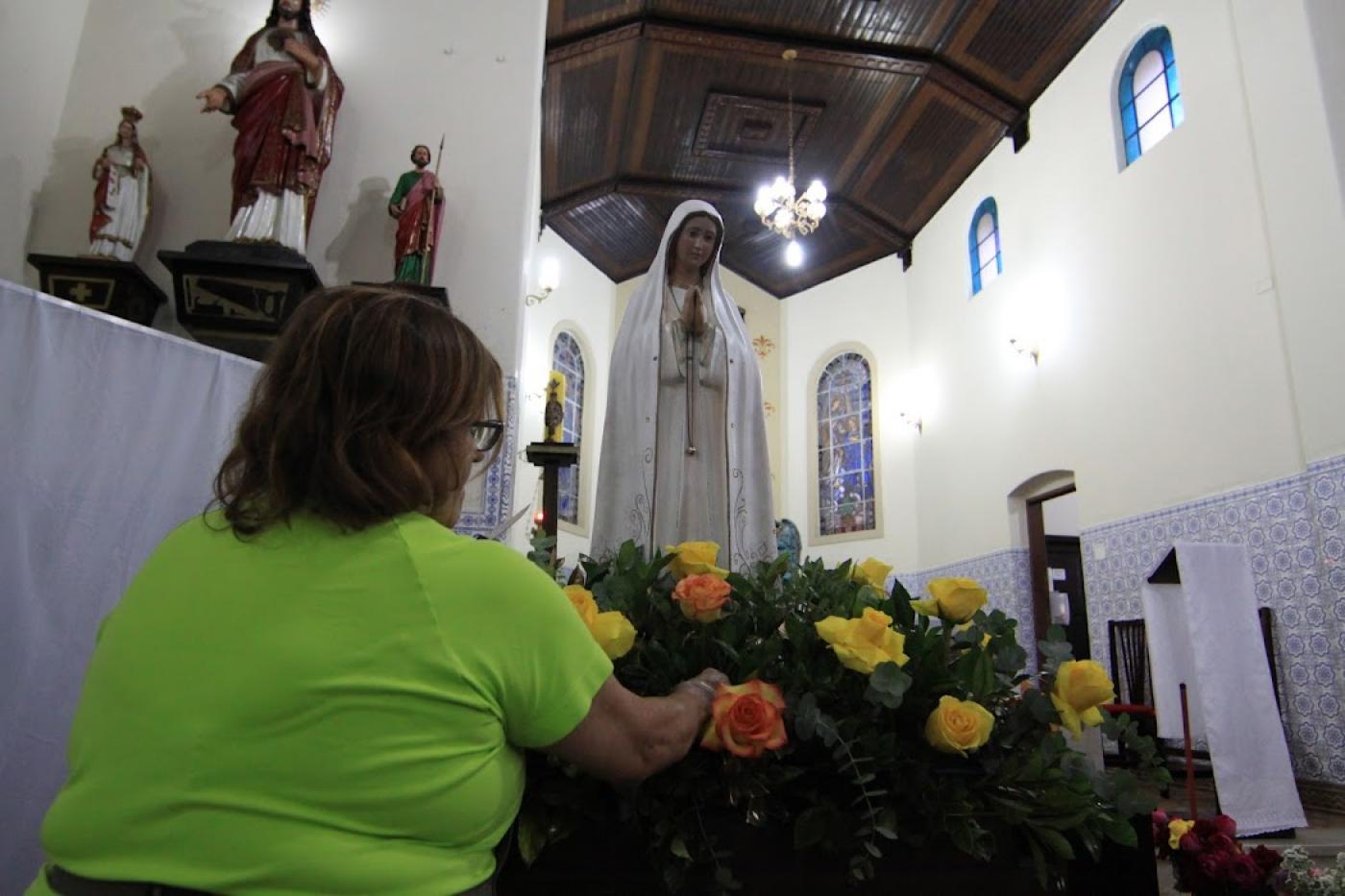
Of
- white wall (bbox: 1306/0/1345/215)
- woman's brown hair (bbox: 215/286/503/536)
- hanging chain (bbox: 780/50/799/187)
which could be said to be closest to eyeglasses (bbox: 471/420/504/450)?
woman's brown hair (bbox: 215/286/503/536)

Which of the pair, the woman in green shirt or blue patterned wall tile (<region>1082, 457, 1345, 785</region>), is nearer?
the woman in green shirt

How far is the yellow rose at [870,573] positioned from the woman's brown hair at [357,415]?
62 centimetres

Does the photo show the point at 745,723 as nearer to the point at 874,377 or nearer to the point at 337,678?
the point at 337,678

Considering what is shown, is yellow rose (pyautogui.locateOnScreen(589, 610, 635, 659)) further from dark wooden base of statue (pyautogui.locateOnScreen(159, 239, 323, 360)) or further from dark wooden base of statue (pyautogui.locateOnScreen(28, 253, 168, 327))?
dark wooden base of statue (pyautogui.locateOnScreen(28, 253, 168, 327))

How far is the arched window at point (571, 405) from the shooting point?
34.1ft

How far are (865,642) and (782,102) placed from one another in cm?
855

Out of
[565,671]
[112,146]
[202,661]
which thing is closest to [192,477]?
[202,661]

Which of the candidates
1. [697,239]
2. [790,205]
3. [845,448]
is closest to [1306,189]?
[697,239]

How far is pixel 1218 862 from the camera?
1905mm

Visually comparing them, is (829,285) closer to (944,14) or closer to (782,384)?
(782,384)

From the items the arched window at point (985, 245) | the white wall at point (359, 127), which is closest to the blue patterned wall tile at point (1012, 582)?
the arched window at point (985, 245)

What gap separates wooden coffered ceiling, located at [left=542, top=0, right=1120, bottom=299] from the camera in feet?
24.2

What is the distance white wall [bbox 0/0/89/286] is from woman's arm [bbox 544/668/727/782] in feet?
14.7

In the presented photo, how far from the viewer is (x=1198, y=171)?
5.78m
